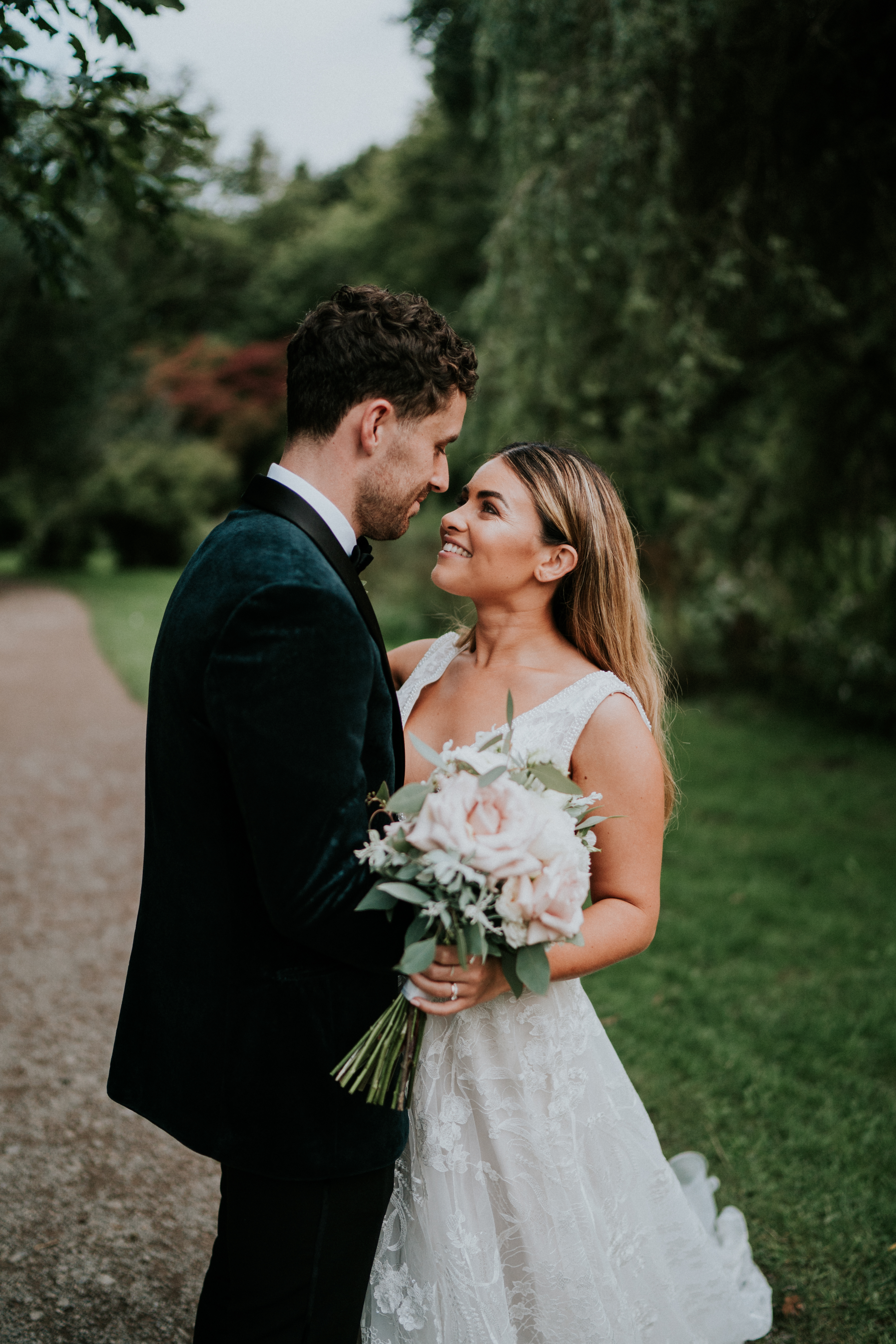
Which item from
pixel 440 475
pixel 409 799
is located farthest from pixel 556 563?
pixel 409 799

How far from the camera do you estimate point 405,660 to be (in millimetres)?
2959

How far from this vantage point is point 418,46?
1538 cm

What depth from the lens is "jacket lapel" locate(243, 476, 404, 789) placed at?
1773 mm

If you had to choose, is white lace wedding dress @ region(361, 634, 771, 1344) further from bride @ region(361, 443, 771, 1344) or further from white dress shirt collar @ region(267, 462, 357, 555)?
white dress shirt collar @ region(267, 462, 357, 555)

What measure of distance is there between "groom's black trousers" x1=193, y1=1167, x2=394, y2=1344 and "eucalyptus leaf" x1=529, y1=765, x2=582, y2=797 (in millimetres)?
779

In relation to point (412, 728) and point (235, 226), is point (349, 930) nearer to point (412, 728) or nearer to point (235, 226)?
point (412, 728)

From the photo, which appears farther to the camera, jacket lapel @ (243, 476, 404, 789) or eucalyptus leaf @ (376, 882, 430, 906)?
jacket lapel @ (243, 476, 404, 789)

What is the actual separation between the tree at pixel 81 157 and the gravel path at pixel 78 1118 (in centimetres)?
292

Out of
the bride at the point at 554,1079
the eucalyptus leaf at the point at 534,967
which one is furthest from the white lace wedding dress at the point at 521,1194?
the eucalyptus leaf at the point at 534,967

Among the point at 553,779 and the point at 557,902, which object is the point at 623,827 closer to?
the point at 553,779

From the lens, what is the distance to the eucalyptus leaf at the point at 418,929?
1659 millimetres

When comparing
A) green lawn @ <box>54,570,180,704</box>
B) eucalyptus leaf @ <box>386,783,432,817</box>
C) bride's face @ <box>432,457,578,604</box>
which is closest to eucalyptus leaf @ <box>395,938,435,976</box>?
eucalyptus leaf @ <box>386,783,432,817</box>

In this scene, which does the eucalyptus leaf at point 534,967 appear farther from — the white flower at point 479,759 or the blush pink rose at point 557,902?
the white flower at point 479,759

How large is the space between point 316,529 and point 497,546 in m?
0.74
